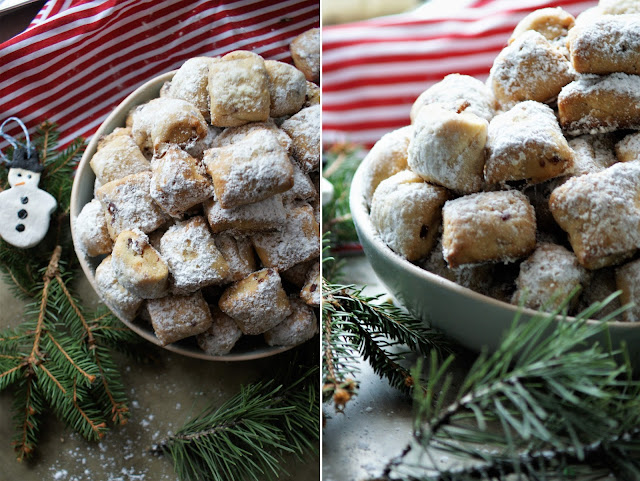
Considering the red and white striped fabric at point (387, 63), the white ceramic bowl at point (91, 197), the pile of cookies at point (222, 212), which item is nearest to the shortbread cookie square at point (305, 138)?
the pile of cookies at point (222, 212)

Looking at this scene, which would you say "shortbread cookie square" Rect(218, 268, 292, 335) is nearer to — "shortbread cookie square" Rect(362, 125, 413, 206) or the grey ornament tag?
"shortbread cookie square" Rect(362, 125, 413, 206)

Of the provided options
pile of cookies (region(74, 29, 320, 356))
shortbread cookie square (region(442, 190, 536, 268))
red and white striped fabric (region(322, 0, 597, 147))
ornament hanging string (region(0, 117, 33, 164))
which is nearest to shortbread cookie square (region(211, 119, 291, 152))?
pile of cookies (region(74, 29, 320, 356))

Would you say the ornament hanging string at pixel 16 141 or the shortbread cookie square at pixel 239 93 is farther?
the ornament hanging string at pixel 16 141

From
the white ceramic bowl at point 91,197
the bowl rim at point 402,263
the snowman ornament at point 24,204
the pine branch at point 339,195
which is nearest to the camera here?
the bowl rim at point 402,263

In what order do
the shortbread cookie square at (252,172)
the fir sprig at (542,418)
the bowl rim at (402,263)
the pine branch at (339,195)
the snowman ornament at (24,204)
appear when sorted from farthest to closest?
1. the pine branch at (339,195)
2. the snowman ornament at (24,204)
3. the shortbread cookie square at (252,172)
4. the bowl rim at (402,263)
5. the fir sprig at (542,418)

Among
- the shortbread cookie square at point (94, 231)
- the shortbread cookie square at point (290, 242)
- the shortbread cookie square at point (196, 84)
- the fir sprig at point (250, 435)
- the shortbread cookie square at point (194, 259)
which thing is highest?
the shortbread cookie square at point (196, 84)

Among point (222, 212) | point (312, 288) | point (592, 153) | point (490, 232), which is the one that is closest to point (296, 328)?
point (312, 288)

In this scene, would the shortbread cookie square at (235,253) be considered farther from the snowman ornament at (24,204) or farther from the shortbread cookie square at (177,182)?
the snowman ornament at (24,204)
